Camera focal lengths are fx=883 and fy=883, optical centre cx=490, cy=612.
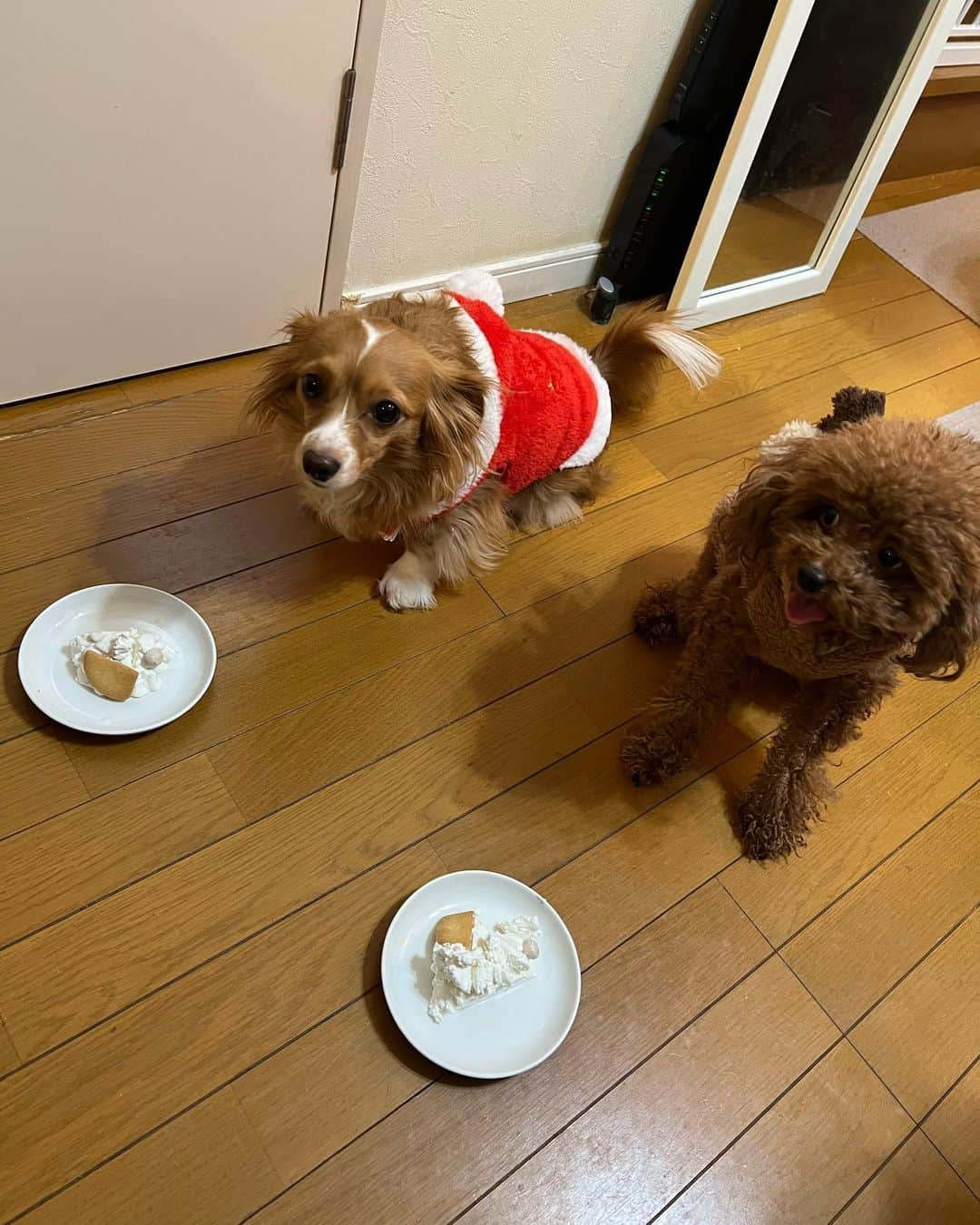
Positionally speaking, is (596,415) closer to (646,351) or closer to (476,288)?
(646,351)

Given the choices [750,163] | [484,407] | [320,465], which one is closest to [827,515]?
[484,407]

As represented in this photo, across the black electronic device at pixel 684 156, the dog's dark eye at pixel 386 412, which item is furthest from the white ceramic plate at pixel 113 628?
the black electronic device at pixel 684 156

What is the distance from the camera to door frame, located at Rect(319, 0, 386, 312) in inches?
66.6

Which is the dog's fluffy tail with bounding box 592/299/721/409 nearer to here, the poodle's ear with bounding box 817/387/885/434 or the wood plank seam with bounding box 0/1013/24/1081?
the poodle's ear with bounding box 817/387/885/434

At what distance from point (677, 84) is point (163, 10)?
53.6 inches

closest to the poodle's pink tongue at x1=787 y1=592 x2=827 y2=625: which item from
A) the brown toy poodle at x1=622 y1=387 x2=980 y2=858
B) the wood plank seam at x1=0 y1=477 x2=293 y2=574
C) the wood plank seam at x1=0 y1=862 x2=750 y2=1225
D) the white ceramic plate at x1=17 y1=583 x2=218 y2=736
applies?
the brown toy poodle at x1=622 y1=387 x2=980 y2=858

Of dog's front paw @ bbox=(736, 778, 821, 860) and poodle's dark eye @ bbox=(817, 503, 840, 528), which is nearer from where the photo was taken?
poodle's dark eye @ bbox=(817, 503, 840, 528)

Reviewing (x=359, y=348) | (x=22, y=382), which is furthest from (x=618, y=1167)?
(x=22, y=382)

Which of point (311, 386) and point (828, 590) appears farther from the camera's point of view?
point (311, 386)

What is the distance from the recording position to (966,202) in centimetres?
362

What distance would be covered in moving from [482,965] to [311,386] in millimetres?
953

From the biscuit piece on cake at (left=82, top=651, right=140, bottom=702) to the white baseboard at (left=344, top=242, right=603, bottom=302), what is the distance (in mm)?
1268

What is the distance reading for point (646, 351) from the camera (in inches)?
79.8

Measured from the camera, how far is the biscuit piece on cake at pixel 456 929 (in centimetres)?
135
